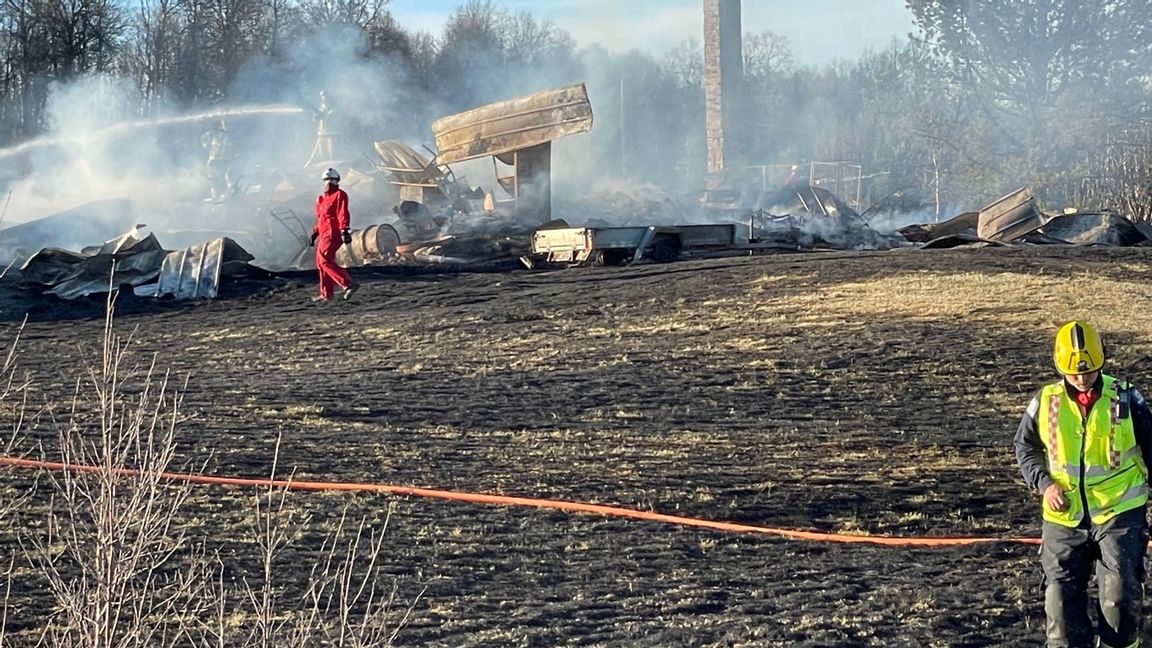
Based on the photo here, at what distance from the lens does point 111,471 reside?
4.25m

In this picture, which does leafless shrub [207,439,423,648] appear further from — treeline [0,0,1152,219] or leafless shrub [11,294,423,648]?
treeline [0,0,1152,219]

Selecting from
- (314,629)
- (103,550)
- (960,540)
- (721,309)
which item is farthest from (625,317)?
(103,550)

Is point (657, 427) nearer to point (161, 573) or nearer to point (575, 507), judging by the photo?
point (575, 507)

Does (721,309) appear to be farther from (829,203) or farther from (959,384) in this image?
(829,203)

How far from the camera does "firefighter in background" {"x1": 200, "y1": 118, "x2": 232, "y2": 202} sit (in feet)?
89.4

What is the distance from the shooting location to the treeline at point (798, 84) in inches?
1242

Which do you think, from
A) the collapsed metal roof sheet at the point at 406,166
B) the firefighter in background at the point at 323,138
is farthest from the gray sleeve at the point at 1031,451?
the firefighter in background at the point at 323,138

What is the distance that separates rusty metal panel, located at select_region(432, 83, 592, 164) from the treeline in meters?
13.1

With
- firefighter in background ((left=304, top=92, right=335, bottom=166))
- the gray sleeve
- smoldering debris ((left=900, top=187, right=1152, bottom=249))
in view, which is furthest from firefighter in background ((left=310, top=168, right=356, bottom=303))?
firefighter in background ((left=304, top=92, right=335, bottom=166))

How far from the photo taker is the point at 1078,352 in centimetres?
521

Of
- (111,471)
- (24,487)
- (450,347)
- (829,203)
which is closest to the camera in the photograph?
(111,471)

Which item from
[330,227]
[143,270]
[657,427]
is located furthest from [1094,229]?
[143,270]

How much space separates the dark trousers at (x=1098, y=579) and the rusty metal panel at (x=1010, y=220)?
1521 centimetres

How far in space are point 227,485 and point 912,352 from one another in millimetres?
6517
